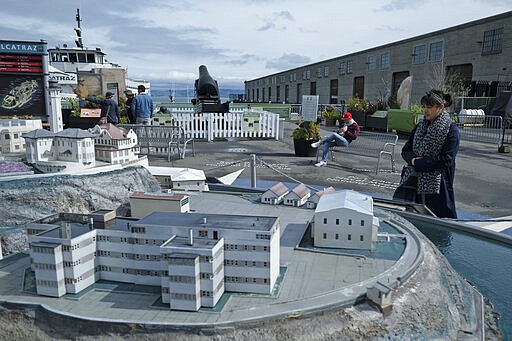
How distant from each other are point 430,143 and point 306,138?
1096 cm

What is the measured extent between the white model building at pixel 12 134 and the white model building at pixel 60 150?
173 cm

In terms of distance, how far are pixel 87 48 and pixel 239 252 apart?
45129 millimetres

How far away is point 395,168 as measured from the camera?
15344mm

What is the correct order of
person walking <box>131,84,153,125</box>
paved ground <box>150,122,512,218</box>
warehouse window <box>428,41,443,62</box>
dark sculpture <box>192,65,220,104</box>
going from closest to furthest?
1. paved ground <box>150,122,512,218</box>
2. person walking <box>131,84,153,125</box>
3. dark sculpture <box>192,65,220,104</box>
4. warehouse window <box>428,41,443,62</box>

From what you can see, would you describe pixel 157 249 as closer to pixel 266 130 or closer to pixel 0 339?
pixel 0 339

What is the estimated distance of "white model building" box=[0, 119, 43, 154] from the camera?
833cm

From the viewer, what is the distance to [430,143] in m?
6.34

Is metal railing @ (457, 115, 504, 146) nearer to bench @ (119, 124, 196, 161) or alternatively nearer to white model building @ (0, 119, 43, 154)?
bench @ (119, 124, 196, 161)

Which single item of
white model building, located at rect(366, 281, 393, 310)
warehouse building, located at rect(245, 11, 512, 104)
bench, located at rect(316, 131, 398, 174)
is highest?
warehouse building, located at rect(245, 11, 512, 104)

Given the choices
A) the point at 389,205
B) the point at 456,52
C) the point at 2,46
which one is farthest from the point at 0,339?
the point at 456,52

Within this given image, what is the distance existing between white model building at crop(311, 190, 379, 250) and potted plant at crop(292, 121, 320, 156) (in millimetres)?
12035

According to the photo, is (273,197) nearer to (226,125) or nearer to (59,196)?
(59,196)

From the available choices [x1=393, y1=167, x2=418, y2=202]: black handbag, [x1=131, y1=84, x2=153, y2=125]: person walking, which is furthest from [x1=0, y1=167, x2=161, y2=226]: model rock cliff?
[x1=131, y1=84, x2=153, y2=125]: person walking

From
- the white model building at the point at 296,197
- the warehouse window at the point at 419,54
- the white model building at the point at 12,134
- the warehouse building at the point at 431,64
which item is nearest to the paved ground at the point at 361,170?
the white model building at the point at 296,197
